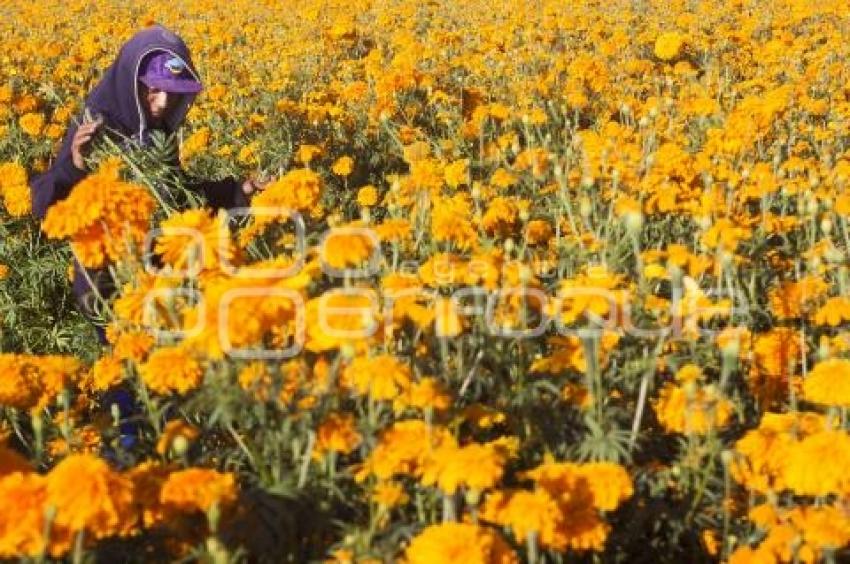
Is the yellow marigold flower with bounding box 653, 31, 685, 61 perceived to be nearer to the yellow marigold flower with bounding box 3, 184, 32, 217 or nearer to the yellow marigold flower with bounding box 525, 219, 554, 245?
the yellow marigold flower with bounding box 525, 219, 554, 245

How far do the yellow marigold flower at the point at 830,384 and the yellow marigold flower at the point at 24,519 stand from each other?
1.69 m

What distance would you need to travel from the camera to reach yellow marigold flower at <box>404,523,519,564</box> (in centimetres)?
170


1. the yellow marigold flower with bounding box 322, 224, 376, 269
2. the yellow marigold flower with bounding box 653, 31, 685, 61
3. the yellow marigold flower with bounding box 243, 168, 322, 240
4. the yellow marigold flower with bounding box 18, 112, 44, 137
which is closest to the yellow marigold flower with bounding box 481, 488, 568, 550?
the yellow marigold flower with bounding box 322, 224, 376, 269

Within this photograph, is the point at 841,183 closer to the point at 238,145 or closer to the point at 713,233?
the point at 713,233

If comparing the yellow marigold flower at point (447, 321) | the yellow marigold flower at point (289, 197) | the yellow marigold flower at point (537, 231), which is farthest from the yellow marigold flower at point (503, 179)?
the yellow marigold flower at point (447, 321)

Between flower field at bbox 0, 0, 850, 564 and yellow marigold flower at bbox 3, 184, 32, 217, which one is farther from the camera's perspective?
yellow marigold flower at bbox 3, 184, 32, 217

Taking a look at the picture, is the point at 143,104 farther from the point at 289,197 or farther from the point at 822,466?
the point at 822,466

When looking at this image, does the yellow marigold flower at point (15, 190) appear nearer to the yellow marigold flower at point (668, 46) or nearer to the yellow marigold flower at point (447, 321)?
the yellow marigold flower at point (447, 321)

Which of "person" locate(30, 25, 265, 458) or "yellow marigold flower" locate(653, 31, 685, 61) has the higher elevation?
"yellow marigold flower" locate(653, 31, 685, 61)

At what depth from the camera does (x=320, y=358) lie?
7.23 feet

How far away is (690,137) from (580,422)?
2.63 m

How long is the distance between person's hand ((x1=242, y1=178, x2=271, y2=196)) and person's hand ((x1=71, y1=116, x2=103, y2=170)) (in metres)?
0.60

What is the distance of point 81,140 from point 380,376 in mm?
1882

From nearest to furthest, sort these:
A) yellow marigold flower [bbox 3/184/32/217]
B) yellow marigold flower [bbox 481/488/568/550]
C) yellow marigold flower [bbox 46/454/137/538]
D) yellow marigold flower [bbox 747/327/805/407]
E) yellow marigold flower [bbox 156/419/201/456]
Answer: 1. yellow marigold flower [bbox 46/454/137/538]
2. yellow marigold flower [bbox 481/488/568/550]
3. yellow marigold flower [bbox 156/419/201/456]
4. yellow marigold flower [bbox 747/327/805/407]
5. yellow marigold flower [bbox 3/184/32/217]
